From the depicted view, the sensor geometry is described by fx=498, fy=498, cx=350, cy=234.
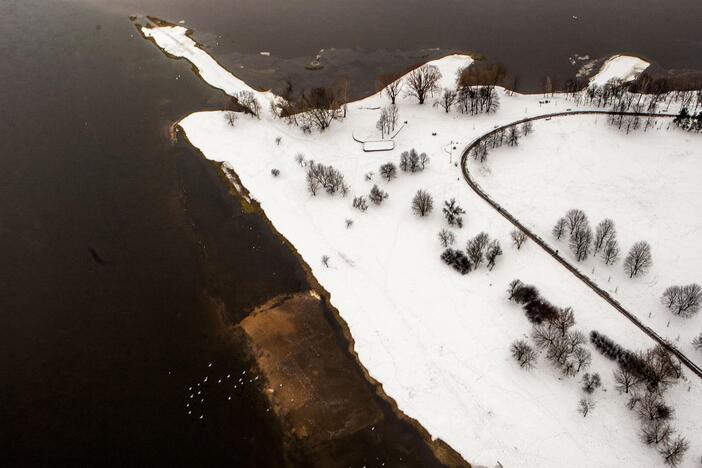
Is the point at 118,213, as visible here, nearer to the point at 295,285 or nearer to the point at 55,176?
the point at 55,176

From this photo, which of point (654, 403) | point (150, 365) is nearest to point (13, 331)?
point (150, 365)

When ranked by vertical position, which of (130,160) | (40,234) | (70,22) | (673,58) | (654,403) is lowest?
(654,403)

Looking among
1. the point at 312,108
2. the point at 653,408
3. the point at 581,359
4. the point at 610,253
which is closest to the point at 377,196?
the point at 312,108

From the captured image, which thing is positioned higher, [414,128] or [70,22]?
[70,22]

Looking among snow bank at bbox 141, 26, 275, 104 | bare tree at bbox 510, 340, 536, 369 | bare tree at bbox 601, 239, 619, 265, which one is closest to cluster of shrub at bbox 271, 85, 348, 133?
snow bank at bbox 141, 26, 275, 104

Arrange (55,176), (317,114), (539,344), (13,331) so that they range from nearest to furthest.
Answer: (539,344), (13,331), (55,176), (317,114)

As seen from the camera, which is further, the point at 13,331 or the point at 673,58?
the point at 673,58

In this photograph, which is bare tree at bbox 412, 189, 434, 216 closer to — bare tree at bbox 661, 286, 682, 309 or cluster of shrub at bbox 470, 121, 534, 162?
cluster of shrub at bbox 470, 121, 534, 162
